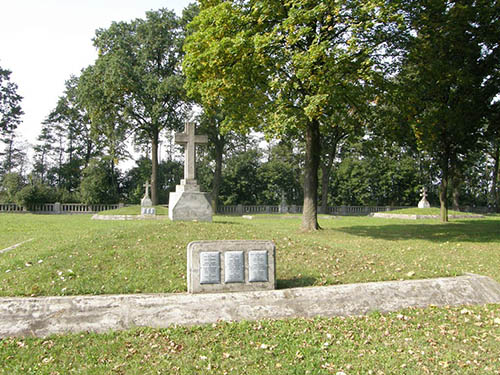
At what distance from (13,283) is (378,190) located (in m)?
43.8

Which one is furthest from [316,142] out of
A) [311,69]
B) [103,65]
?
[103,65]

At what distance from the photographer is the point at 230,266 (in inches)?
226

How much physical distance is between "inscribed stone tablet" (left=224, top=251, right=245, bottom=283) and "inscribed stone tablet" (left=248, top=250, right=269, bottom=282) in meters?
0.11

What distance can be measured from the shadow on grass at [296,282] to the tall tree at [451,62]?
9746 mm

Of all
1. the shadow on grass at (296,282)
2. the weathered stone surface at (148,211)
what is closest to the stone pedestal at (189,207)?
the shadow on grass at (296,282)

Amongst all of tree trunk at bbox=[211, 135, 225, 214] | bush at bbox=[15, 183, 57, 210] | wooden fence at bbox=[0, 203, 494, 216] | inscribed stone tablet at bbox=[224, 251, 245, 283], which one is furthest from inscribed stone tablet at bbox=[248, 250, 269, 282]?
bush at bbox=[15, 183, 57, 210]

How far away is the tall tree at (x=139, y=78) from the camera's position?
29703mm

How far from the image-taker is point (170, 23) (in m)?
32.4

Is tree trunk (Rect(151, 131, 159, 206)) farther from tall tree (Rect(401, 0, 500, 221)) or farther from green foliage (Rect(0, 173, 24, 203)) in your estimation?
tall tree (Rect(401, 0, 500, 221))

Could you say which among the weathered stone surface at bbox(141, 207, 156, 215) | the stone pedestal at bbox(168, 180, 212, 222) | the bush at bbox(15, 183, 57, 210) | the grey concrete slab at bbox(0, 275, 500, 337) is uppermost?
the bush at bbox(15, 183, 57, 210)

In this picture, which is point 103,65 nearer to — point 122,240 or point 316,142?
point 316,142

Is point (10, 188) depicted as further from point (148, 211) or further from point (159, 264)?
point (159, 264)

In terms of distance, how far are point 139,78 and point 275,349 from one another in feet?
97.9

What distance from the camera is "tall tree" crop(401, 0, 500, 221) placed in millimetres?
A: 13789
